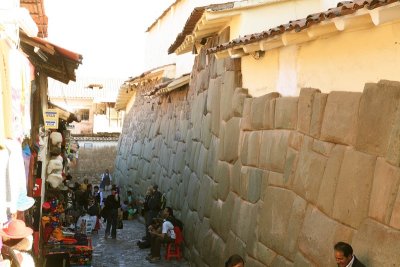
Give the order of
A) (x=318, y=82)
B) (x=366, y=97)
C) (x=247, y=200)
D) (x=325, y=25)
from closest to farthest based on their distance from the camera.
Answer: (x=366, y=97) → (x=325, y=25) → (x=318, y=82) → (x=247, y=200)

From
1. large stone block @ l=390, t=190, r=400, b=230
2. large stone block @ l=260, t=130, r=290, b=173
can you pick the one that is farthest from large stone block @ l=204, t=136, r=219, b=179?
large stone block @ l=390, t=190, r=400, b=230

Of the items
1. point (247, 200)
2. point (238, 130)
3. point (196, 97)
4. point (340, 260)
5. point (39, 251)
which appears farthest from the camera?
point (196, 97)

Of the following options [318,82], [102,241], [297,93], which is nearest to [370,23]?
[318,82]

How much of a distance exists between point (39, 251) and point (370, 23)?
8.45 meters

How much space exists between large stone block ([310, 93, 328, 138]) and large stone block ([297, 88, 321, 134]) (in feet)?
0.34

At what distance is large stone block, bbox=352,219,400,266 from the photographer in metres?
5.25

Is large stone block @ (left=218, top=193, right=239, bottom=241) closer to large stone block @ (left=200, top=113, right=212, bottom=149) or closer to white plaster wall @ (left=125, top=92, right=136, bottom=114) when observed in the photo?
large stone block @ (left=200, top=113, right=212, bottom=149)

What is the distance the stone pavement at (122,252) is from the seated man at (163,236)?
21cm

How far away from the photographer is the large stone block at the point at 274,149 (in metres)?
8.49

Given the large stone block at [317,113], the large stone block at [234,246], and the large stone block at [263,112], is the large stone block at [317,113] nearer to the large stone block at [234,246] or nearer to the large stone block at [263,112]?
the large stone block at [263,112]

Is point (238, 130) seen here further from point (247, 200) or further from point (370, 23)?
point (370, 23)

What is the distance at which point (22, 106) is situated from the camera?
7270 millimetres

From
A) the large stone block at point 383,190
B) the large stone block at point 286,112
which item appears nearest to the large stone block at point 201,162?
the large stone block at point 286,112

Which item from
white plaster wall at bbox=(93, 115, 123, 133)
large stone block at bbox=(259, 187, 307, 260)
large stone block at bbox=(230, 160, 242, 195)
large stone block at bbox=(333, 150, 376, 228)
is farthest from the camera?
white plaster wall at bbox=(93, 115, 123, 133)
